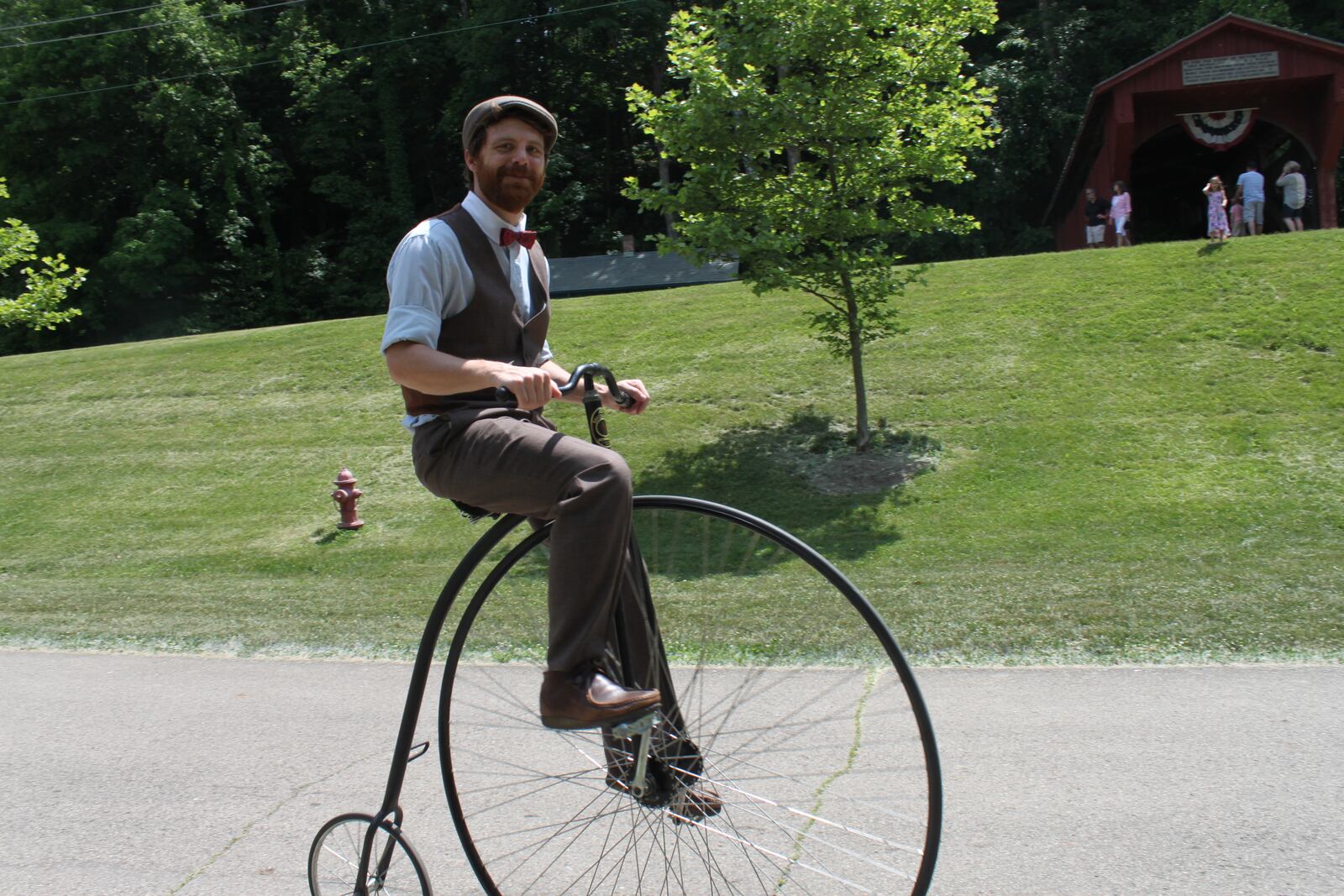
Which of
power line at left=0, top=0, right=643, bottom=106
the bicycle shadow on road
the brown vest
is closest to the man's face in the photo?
the brown vest

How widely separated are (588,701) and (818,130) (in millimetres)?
9022

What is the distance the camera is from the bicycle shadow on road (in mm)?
9703

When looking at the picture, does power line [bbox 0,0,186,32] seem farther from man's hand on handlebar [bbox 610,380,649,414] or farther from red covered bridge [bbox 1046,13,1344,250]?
man's hand on handlebar [bbox 610,380,649,414]

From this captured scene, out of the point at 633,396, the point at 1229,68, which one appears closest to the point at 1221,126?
the point at 1229,68

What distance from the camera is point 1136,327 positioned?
12.9 m

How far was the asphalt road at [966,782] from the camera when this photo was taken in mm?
3207

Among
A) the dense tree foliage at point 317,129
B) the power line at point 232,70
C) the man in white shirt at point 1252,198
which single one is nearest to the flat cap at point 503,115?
the man in white shirt at point 1252,198

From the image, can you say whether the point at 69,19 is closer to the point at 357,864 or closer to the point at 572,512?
the point at 357,864

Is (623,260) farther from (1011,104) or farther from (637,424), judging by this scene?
(637,424)

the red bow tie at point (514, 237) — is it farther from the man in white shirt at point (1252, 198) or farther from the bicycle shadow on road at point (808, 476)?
the man in white shirt at point (1252, 198)

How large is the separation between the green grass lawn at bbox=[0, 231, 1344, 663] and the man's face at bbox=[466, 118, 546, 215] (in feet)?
11.1

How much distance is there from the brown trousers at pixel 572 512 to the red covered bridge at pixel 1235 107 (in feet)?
76.0

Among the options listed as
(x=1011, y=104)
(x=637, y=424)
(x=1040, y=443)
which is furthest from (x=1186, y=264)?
(x=1011, y=104)

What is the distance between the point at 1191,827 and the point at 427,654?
7.54 ft
